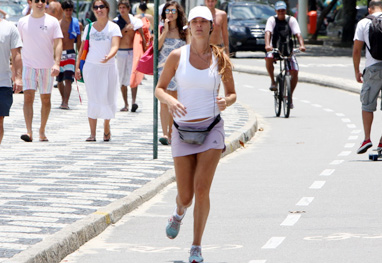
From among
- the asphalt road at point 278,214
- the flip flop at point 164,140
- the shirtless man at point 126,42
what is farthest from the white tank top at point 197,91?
the shirtless man at point 126,42

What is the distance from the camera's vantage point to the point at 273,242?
790cm

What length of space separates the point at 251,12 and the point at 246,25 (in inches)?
42.7

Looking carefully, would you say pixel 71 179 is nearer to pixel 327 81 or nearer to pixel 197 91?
pixel 197 91

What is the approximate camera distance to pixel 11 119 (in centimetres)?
1762

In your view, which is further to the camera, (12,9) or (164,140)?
(12,9)

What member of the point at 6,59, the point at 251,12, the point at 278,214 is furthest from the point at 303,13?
the point at 278,214

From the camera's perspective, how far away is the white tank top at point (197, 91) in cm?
729

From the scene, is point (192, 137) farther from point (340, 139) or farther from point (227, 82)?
point (340, 139)

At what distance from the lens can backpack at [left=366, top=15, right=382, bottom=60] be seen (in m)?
12.9

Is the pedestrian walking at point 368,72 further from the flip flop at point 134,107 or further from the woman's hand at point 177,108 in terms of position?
the flip flop at point 134,107

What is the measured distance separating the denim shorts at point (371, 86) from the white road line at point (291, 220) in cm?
439

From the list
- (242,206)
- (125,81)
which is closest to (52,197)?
(242,206)

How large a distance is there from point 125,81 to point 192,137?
1183 cm

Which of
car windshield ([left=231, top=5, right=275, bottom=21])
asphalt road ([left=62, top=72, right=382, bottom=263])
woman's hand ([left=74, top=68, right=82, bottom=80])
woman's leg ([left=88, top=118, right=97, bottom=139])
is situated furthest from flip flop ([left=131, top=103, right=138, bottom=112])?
car windshield ([left=231, top=5, right=275, bottom=21])
